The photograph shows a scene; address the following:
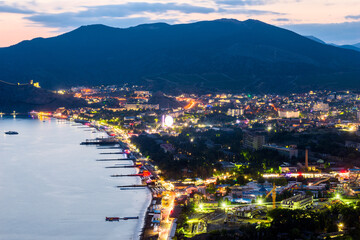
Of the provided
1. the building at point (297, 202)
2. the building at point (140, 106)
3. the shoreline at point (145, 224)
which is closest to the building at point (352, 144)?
the building at point (297, 202)

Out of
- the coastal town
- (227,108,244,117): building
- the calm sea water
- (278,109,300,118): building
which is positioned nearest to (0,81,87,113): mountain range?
the coastal town

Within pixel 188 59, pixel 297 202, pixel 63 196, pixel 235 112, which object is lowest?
pixel 63 196

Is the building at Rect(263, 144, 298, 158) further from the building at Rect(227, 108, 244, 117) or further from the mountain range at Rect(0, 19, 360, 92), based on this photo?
the mountain range at Rect(0, 19, 360, 92)

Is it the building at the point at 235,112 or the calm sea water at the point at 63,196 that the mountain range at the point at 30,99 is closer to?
the building at the point at 235,112

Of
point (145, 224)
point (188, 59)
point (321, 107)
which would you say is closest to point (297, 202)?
point (145, 224)

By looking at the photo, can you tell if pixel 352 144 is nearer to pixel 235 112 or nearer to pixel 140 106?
pixel 235 112
